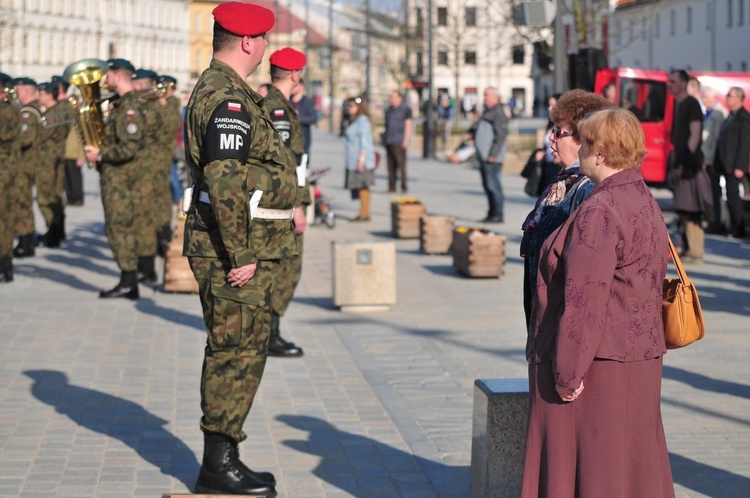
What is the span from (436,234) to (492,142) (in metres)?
3.67

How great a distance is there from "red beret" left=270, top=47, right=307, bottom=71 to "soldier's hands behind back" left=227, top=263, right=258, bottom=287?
3017mm

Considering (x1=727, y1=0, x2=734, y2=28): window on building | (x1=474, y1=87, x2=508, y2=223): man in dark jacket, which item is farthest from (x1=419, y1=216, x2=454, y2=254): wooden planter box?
(x1=727, y1=0, x2=734, y2=28): window on building

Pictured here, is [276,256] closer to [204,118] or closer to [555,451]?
[204,118]

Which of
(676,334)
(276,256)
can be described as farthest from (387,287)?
(676,334)

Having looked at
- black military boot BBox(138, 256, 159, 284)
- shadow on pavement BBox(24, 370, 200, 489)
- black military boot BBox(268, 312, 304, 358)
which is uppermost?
black military boot BBox(138, 256, 159, 284)

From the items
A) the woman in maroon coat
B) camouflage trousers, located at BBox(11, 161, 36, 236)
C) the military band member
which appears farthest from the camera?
the military band member

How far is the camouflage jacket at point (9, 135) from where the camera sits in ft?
42.6

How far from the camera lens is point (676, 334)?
466 cm

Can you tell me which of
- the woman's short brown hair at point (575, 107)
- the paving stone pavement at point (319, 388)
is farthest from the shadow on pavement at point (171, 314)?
the woman's short brown hair at point (575, 107)

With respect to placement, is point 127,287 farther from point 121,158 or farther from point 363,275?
point 363,275

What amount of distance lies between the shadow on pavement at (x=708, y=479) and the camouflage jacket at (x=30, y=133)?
938 cm

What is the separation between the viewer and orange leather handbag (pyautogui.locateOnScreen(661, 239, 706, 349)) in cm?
465

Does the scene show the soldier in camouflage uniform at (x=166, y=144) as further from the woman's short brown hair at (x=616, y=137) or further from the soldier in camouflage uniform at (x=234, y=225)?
the woman's short brown hair at (x=616, y=137)

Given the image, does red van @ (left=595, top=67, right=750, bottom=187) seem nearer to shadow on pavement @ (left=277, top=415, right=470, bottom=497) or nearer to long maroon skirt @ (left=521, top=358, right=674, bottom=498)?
shadow on pavement @ (left=277, top=415, right=470, bottom=497)
